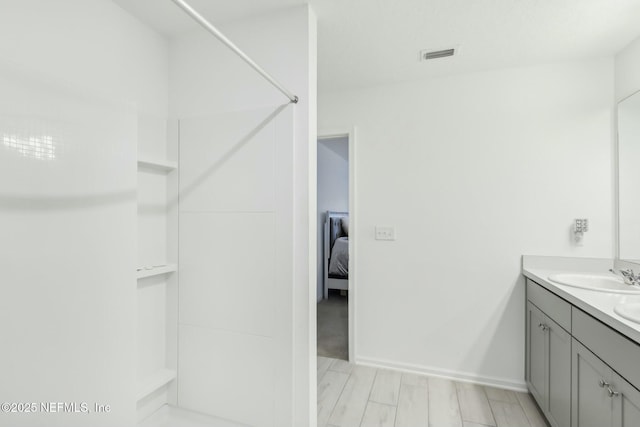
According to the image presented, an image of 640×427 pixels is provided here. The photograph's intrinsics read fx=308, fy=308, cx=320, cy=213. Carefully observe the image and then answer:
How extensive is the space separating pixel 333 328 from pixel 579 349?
2364 mm

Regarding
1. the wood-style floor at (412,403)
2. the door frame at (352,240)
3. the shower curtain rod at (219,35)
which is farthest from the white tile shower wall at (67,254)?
the door frame at (352,240)

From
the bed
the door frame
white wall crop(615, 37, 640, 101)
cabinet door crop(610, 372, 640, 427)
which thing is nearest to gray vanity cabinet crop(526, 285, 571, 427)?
cabinet door crop(610, 372, 640, 427)

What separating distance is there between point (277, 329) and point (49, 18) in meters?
1.79

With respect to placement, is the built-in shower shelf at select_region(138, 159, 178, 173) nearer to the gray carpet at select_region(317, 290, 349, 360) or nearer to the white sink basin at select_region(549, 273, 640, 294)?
the gray carpet at select_region(317, 290, 349, 360)

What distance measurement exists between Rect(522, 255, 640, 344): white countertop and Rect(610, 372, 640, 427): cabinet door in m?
0.19

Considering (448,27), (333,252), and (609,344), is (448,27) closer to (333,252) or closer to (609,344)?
(609,344)

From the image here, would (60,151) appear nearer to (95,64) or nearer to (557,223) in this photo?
(95,64)

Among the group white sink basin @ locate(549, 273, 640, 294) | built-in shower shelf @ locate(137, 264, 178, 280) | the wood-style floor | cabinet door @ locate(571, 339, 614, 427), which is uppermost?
built-in shower shelf @ locate(137, 264, 178, 280)

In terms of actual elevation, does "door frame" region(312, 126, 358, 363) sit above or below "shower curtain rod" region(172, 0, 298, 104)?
below

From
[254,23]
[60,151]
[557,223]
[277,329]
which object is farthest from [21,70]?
[557,223]

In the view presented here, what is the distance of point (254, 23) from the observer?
68.4 inches

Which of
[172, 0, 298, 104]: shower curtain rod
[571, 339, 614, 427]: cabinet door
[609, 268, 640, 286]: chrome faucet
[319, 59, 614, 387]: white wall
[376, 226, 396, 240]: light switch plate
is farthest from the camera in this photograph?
[376, 226, 396, 240]: light switch plate

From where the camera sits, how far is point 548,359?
6.04ft

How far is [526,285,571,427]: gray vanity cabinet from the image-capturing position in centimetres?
162
